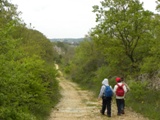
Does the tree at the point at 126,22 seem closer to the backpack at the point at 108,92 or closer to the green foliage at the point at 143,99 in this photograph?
the green foliage at the point at 143,99

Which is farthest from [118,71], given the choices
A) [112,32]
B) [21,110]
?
[21,110]

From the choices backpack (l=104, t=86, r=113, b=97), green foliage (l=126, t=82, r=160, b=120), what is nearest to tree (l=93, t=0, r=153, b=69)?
green foliage (l=126, t=82, r=160, b=120)

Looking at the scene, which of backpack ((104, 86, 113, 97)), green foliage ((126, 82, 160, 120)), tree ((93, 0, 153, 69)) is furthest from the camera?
tree ((93, 0, 153, 69))

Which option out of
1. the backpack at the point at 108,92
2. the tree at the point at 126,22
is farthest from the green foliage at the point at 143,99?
the tree at the point at 126,22

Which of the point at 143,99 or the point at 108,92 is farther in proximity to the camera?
the point at 143,99

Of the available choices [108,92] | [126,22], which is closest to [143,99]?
[108,92]

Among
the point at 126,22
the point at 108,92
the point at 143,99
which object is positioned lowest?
the point at 143,99

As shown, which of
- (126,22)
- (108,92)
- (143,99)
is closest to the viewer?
(108,92)

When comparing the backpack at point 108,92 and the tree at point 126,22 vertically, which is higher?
the tree at point 126,22

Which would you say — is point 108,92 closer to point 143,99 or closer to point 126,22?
point 143,99

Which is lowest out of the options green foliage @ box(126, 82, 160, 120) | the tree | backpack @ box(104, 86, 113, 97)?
green foliage @ box(126, 82, 160, 120)

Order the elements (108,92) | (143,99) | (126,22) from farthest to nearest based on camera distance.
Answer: (126,22) → (143,99) → (108,92)

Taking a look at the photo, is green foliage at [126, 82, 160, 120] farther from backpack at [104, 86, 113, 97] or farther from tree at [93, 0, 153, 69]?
tree at [93, 0, 153, 69]

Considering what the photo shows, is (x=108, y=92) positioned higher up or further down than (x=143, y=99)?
higher up
